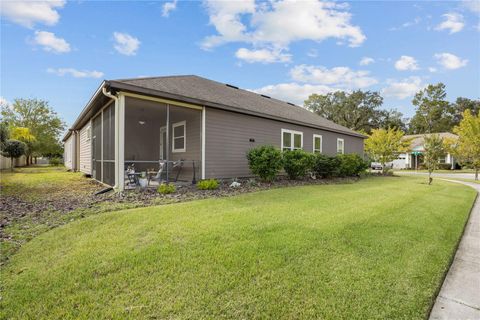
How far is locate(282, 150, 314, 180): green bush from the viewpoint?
31.6 ft

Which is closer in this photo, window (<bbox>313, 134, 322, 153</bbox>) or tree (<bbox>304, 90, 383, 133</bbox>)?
window (<bbox>313, 134, 322, 153</bbox>)

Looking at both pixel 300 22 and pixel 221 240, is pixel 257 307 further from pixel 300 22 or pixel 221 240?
pixel 300 22

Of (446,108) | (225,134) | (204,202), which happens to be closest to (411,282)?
(204,202)

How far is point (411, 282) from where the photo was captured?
2531mm

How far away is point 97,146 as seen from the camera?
10133mm

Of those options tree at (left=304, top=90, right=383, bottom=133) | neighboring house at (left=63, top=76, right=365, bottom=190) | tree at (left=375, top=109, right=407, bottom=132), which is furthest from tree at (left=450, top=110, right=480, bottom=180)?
tree at (left=375, top=109, right=407, bottom=132)

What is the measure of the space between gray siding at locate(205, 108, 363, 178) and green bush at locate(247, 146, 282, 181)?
84 cm

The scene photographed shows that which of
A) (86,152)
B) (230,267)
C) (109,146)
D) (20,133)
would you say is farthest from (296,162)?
(20,133)

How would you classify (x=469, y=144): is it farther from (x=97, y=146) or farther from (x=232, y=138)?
(x=97, y=146)

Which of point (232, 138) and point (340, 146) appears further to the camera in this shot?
point (340, 146)

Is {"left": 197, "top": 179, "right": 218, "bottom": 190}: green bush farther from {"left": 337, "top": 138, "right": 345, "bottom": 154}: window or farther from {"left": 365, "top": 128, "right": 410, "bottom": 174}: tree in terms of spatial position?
{"left": 365, "top": 128, "right": 410, "bottom": 174}: tree

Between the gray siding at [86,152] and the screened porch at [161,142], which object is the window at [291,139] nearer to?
the screened porch at [161,142]

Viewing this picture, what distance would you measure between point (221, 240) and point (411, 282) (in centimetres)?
218

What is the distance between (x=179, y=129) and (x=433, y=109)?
155 ft
